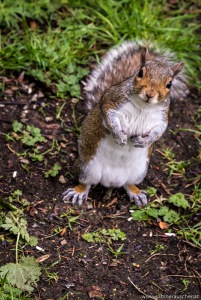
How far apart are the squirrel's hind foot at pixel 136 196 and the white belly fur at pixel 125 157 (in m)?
0.06

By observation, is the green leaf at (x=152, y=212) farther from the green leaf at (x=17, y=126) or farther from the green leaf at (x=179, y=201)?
the green leaf at (x=17, y=126)

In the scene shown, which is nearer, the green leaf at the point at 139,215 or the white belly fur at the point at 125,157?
the white belly fur at the point at 125,157

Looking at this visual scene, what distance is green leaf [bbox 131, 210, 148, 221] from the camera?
10.8 feet

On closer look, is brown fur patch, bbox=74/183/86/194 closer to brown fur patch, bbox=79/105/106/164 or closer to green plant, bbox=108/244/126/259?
brown fur patch, bbox=79/105/106/164

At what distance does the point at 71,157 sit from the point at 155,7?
4.38ft

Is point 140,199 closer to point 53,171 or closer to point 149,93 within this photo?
point 53,171

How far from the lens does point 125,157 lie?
3.13 m

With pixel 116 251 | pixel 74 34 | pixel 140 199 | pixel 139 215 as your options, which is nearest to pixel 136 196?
pixel 140 199

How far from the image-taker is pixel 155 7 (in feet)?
14.2

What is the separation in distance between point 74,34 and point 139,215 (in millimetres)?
1266

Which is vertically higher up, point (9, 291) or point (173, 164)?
point (173, 164)

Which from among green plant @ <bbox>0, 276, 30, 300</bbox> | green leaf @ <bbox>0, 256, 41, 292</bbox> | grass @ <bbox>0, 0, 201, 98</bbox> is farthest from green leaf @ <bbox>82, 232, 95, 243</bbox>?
grass @ <bbox>0, 0, 201, 98</bbox>

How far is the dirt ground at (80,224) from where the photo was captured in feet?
9.61

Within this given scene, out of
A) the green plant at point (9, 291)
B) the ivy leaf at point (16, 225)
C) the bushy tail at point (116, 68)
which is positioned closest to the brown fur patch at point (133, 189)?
the bushy tail at point (116, 68)
